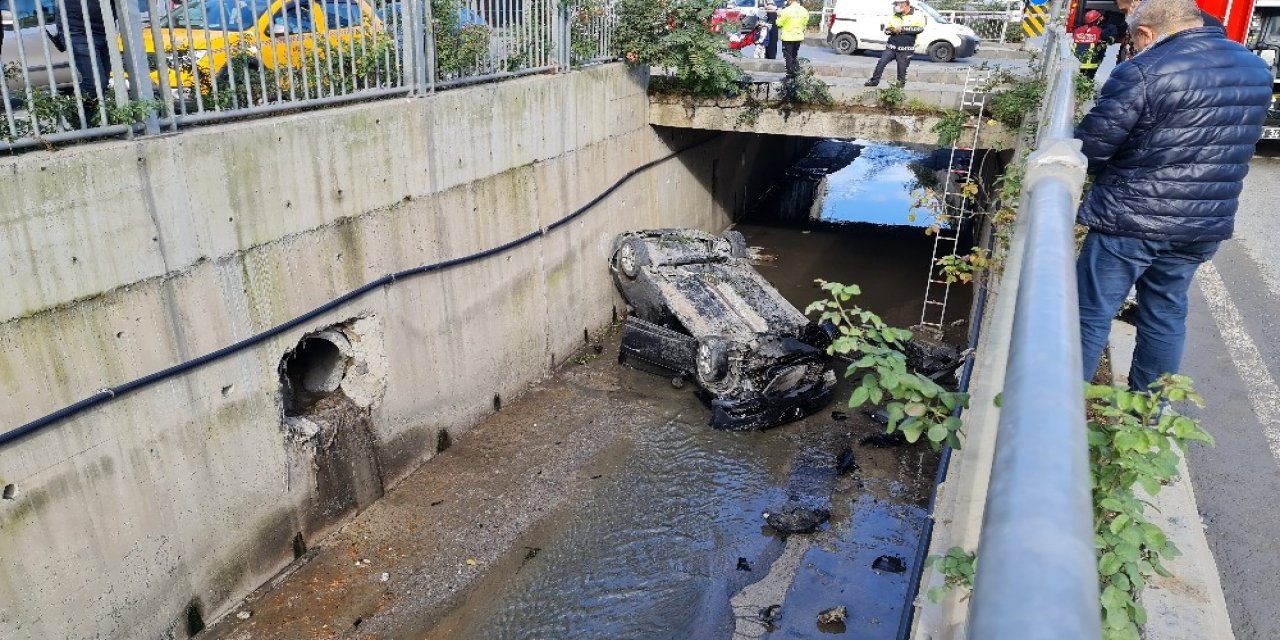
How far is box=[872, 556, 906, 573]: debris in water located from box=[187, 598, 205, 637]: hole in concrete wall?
497 centimetres

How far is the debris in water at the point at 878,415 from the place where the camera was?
9.21m

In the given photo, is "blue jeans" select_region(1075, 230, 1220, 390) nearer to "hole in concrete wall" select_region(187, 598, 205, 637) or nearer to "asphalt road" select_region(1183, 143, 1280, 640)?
"asphalt road" select_region(1183, 143, 1280, 640)

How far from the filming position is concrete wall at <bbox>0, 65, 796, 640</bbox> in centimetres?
484

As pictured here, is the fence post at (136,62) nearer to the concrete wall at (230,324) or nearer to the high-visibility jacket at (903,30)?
the concrete wall at (230,324)

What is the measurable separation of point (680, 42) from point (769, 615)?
7.82 meters

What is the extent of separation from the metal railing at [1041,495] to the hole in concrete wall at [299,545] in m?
6.47

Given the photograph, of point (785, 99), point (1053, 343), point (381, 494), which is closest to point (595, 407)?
point (381, 494)

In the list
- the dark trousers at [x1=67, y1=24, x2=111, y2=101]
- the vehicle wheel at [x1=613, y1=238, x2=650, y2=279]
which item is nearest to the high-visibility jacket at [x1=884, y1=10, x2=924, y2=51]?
the vehicle wheel at [x1=613, y1=238, x2=650, y2=279]

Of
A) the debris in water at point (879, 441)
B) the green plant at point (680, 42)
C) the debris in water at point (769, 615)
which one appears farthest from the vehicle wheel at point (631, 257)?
the debris in water at point (769, 615)

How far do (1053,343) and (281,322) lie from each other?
609cm

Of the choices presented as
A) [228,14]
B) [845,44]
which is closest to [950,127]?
[228,14]

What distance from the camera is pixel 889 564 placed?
689cm

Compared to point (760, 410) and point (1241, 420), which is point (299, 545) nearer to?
point (760, 410)

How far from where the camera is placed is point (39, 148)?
16.0 ft
